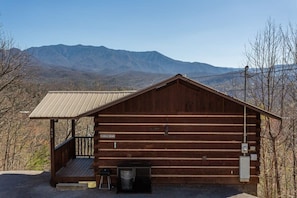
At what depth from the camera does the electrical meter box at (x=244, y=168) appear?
30.0 feet

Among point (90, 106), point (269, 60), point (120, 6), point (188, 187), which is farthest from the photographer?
point (120, 6)

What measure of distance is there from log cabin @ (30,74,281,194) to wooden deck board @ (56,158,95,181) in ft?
0.27

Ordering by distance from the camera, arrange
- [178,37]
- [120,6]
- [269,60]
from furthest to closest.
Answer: [178,37]
[120,6]
[269,60]

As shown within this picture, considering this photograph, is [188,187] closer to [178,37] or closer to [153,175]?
[153,175]

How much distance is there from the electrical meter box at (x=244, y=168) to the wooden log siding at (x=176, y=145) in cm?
14

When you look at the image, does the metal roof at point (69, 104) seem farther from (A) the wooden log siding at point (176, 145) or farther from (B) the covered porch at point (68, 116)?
(A) the wooden log siding at point (176, 145)

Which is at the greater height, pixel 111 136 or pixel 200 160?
pixel 111 136

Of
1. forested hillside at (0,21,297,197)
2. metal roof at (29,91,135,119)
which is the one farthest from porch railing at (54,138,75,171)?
forested hillside at (0,21,297,197)

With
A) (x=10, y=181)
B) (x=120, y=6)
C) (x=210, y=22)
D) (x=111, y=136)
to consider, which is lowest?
(x=10, y=181)

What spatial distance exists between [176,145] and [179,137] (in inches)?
10.0

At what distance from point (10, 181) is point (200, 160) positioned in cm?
607

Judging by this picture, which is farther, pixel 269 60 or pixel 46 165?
pixel 46 165

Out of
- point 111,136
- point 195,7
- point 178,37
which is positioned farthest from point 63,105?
point 178,37

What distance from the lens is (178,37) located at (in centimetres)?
2200
